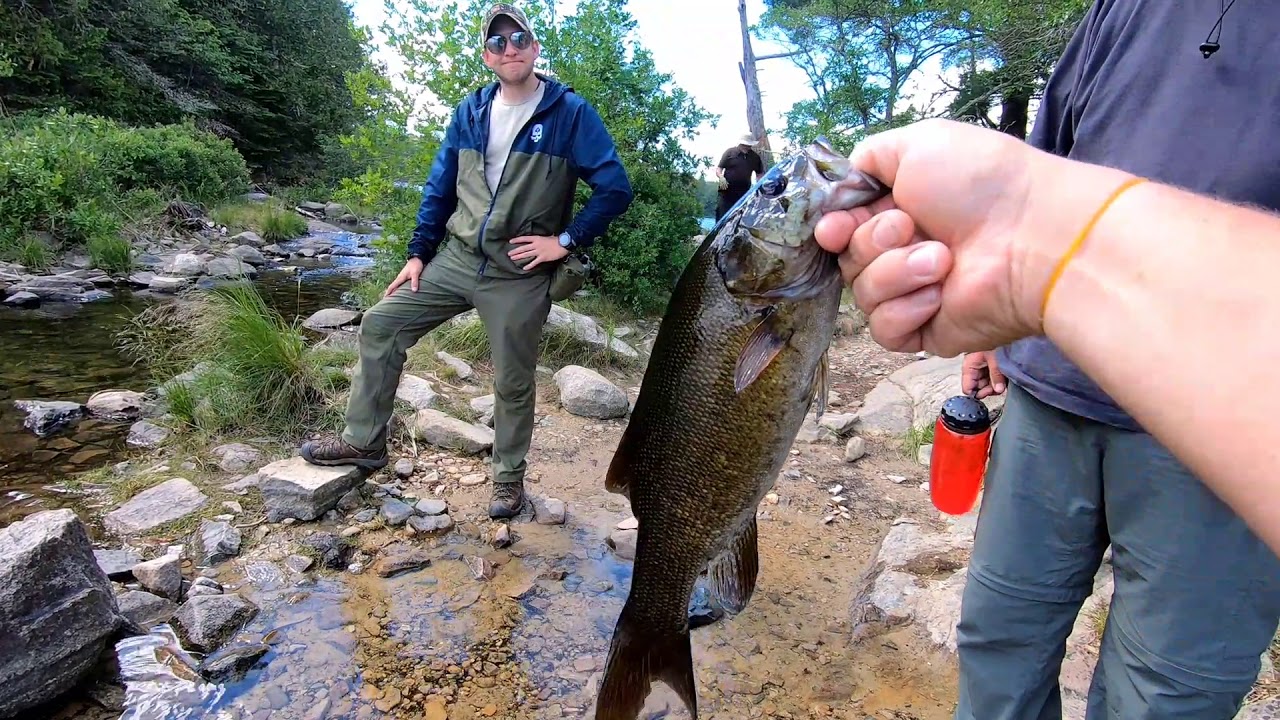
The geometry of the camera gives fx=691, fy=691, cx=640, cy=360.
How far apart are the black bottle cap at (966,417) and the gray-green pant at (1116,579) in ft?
0.75

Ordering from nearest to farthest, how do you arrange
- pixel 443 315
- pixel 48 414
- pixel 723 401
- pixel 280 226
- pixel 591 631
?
pixel 723 401 → pixel 591 631 → pixel 443 315 → pixel 48 414 → pixel 280 226

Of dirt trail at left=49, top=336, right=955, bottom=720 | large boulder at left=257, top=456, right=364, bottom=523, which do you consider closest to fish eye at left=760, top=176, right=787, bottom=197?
dirt trail at left=49, top=336, right=955, bottom=720

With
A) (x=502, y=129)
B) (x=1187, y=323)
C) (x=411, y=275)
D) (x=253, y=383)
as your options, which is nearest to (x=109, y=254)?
(x=253, y=383)

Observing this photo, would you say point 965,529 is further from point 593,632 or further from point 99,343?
point 99,343

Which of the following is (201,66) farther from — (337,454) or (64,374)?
(337,454)

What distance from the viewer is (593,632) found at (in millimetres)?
3287

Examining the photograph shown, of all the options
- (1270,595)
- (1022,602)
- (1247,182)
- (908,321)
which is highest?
(1247,182)

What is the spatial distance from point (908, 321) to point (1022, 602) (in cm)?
117

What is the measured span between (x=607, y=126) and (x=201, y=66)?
74.3 ft

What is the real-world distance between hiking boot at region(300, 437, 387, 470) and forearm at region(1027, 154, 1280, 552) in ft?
13.4

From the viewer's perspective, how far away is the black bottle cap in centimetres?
238

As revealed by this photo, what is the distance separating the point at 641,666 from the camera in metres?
2.40

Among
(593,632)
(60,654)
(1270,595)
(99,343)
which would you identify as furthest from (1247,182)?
(99,343)

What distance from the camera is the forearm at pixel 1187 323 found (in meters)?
0.72
